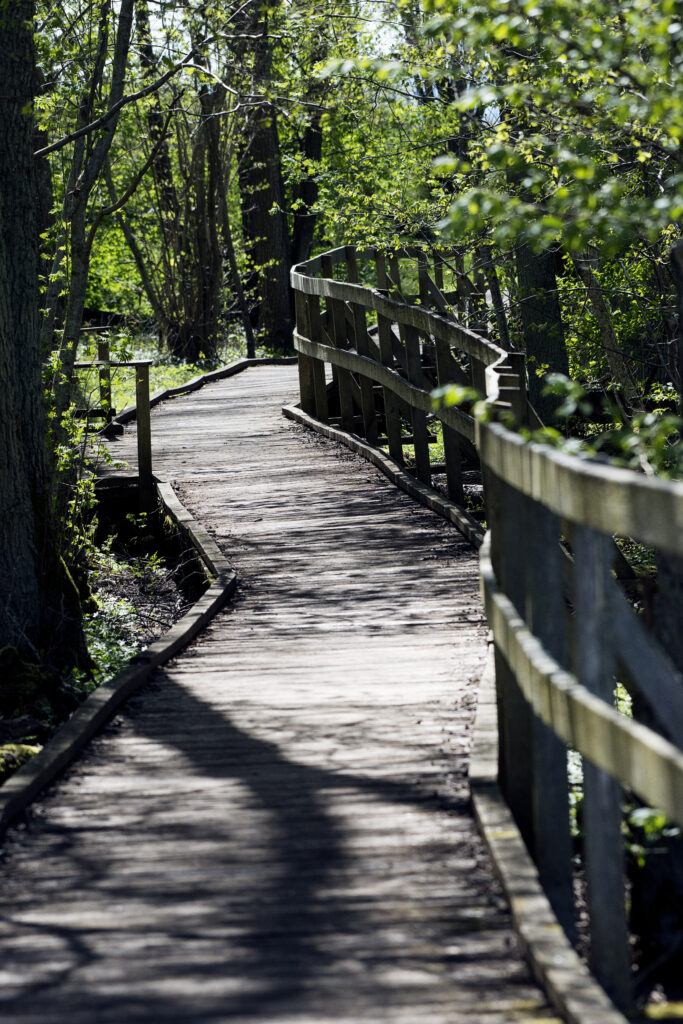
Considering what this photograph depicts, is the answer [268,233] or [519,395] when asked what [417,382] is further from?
[268,233]

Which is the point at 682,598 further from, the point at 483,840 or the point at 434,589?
the point at 434,589

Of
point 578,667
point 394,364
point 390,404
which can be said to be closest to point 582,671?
point 578,667

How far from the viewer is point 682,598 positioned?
11.5 ft

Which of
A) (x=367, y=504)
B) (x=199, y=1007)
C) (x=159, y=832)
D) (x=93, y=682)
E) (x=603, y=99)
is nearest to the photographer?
(x=199, y=1007)

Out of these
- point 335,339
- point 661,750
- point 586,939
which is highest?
point 335,339

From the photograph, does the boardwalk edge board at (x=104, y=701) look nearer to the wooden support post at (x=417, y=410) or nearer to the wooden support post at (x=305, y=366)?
the wooden support post at (x=417, y=410)

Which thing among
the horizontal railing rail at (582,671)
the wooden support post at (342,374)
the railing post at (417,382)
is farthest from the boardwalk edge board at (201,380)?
the horizontal railing rail at (582,671)

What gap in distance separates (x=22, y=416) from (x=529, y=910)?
508 centimetres

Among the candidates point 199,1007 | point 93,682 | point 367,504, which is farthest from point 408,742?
point 367,504

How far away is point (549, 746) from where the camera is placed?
3.72 metres

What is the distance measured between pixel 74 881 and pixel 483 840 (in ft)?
4.08

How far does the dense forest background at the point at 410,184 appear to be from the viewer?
4.68 meters

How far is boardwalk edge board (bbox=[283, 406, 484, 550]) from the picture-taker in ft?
29.0

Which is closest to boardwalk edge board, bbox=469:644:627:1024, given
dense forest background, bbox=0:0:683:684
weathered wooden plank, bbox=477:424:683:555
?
weathered wooden plank, bbox=477:424:683:555
